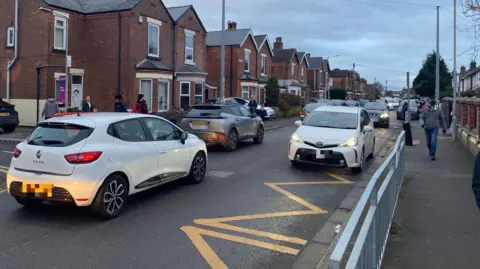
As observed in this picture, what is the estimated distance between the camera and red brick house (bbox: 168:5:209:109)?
27406mm

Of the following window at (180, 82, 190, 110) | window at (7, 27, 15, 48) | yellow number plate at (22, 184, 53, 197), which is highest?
window at (7, 27, 15, 48)

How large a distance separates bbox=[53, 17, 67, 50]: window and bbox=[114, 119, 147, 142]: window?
57.7ft

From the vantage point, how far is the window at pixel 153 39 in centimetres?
2547

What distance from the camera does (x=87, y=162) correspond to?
592cm

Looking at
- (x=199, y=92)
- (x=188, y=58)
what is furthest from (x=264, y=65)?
(x=199, y=92)

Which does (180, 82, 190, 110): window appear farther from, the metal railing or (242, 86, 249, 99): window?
the metal railing

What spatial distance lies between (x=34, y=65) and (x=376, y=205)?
2208 cm

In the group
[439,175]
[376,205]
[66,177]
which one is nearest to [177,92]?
[439,175]

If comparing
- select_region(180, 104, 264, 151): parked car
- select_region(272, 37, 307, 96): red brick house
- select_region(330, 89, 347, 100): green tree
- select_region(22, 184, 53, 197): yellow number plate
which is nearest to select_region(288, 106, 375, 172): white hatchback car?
select_region(180, 104, 264, 151): parked car

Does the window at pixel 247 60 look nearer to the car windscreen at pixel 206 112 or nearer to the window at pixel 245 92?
the window at pixel 245 92

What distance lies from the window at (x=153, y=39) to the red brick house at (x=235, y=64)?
1082cm

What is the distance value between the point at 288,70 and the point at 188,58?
2395cm

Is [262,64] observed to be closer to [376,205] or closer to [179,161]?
[179,161]

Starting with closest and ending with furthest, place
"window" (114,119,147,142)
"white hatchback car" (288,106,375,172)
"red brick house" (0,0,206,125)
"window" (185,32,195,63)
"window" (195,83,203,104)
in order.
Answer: "window" (114,119,147,142) < "white hatchback car" (288,106,375,172) < "red brick house" (0,0,206,125) < "window" (195,83,203,104) < "window" (185,32,195,63)
